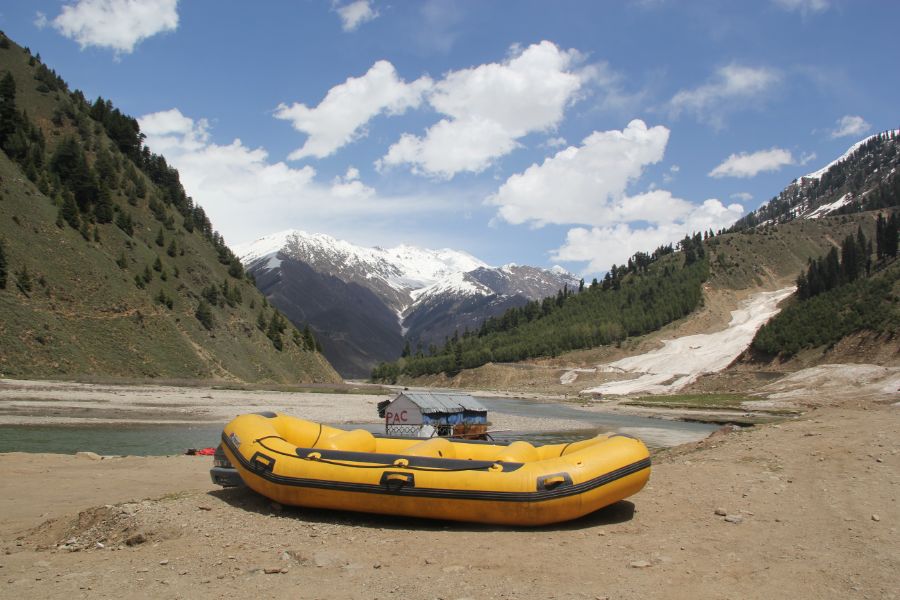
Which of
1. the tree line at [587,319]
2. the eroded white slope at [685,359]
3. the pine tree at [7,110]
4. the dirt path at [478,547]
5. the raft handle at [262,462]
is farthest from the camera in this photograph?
the tree line at [587,319]

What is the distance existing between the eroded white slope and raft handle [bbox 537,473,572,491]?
9087 cm

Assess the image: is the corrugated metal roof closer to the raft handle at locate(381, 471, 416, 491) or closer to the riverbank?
the riverbank

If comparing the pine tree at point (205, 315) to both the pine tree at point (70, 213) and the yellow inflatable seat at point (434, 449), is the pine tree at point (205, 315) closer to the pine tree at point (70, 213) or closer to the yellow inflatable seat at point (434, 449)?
the pine tree at point (70, 213)

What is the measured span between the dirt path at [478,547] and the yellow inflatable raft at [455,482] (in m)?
0.35

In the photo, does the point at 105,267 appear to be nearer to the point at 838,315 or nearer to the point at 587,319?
the point at 838,315

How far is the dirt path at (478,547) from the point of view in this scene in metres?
7.07

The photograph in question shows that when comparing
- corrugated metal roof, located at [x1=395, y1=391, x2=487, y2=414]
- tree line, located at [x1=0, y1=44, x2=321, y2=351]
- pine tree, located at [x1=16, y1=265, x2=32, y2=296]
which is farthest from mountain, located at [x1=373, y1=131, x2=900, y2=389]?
pine tree, located at [x1=16, y1=265, x2=32, y2=296]

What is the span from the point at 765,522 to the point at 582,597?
5.00 metres

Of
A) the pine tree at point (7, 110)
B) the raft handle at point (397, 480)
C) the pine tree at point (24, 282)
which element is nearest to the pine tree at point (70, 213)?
the pine tree at point (24, 282)

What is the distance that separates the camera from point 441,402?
104 ft

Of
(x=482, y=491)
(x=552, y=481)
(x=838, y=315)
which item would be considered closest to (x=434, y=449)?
(x=482, y=491)

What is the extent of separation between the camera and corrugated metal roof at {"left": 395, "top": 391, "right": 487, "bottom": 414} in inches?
1201

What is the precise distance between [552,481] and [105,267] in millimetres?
71935

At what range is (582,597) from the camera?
265 inches
